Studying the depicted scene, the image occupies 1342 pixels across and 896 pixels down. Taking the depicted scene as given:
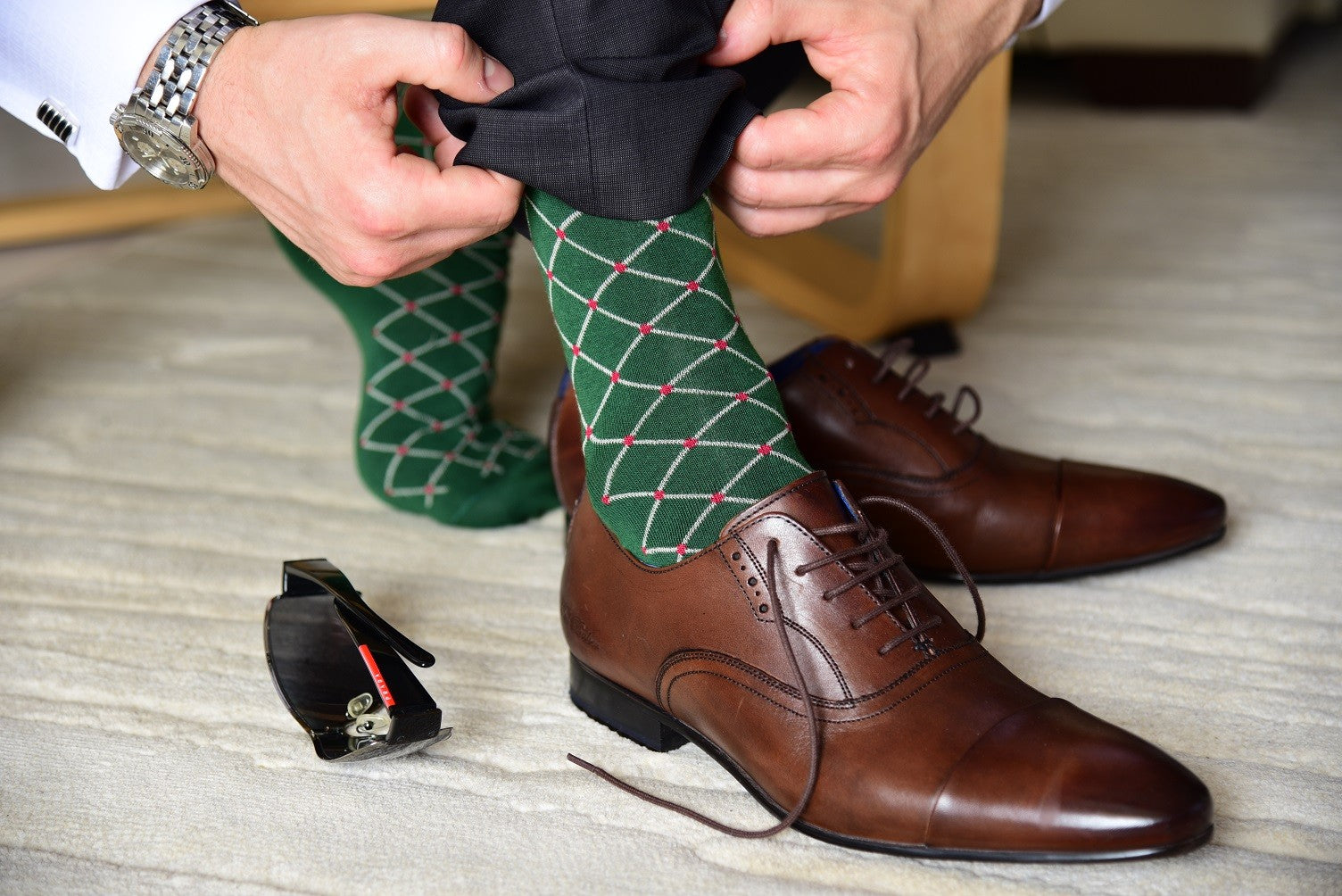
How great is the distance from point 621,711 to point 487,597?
0.19m

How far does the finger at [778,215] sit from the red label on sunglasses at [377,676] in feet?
1.08

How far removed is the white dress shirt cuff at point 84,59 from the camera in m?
0.66

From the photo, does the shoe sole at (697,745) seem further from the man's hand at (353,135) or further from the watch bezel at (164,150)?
the watch bezel at (164,150)

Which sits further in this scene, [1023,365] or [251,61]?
[1023,365]

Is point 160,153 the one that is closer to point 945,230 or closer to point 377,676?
point 377,676

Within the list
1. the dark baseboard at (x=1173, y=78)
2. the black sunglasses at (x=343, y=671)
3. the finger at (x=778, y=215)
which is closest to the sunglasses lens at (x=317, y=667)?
the black sunglasses at (x=343, y=671)

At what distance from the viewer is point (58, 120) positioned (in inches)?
28.0

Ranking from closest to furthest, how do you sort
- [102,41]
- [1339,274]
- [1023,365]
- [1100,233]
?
[102,41] → [1023,365] → [1339,274] → [1100,233]

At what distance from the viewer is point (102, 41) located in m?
0.67

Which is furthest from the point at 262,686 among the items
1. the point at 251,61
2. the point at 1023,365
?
the point at 1023,365

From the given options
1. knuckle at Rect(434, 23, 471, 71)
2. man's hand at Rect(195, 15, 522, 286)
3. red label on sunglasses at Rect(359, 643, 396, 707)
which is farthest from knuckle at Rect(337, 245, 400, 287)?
red label on sunglasses at Rect(359, 643, 396, 707)

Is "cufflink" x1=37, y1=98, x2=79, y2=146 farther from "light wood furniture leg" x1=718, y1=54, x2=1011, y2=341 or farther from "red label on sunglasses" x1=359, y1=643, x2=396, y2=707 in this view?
"light wood furniture leg" x1=718, y1=54, x2=1011, y2=341

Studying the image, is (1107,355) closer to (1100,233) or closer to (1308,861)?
(1100,233)

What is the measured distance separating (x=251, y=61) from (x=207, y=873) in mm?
429
